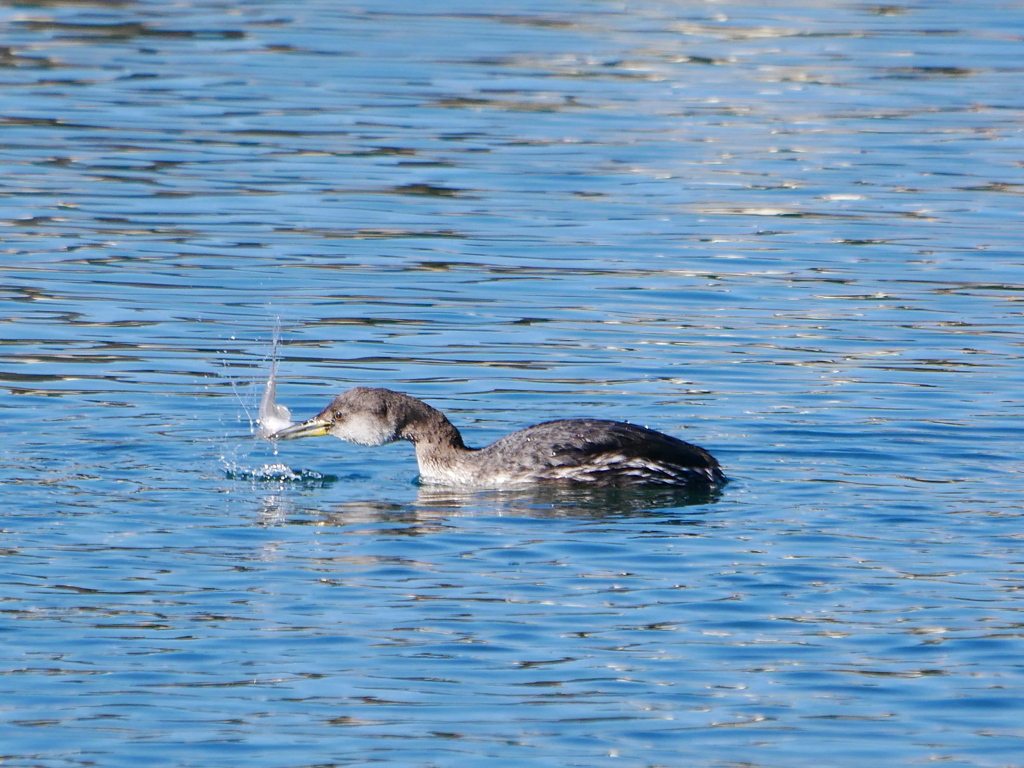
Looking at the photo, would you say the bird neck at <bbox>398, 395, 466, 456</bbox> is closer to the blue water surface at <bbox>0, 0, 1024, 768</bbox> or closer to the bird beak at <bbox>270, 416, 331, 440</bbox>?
the blue water surface at <bbox>0, 0, 1024, 768</bbox>

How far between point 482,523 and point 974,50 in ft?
65.2

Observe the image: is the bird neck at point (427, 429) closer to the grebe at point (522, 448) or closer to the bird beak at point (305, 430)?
the grebe at point (522, 448)

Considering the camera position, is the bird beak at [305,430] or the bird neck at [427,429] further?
the bird beak at [305,430]

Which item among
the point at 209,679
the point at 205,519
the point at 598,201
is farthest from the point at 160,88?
the point at 209,679

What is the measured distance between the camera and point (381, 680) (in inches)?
323

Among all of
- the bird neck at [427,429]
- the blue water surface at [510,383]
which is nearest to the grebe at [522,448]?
the bird neck at [427,429]

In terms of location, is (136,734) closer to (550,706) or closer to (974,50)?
(550,706)

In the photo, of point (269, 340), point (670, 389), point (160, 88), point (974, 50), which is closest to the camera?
point (670, 389)

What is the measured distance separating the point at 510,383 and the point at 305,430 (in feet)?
7.20

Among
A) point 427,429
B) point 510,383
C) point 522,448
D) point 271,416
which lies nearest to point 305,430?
point 271,416

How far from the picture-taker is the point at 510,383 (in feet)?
46.9

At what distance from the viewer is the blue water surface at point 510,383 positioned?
805cm

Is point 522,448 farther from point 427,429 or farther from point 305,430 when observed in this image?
point 305,430

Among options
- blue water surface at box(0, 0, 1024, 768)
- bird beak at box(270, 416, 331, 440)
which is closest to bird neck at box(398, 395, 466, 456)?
blue water surface at box(0, 0, 1024, 768)
